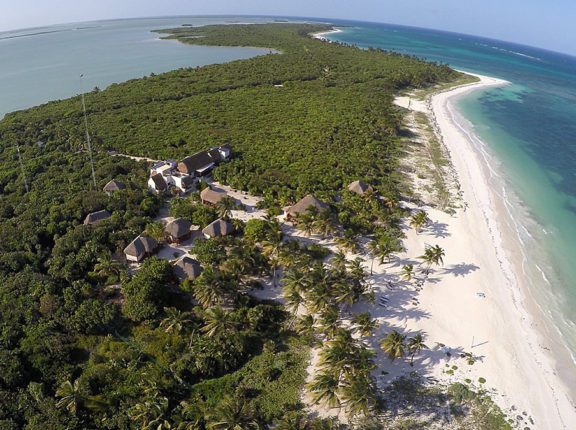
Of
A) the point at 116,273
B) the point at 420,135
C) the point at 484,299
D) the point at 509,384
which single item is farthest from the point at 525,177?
the point at 116,273

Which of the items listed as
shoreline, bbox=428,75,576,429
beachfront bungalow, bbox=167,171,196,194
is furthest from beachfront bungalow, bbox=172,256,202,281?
shoreline, bbox=428,75,576,429

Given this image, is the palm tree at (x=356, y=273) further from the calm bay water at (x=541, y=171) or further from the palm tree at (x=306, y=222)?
the calm bay water at (x=541, y=171)

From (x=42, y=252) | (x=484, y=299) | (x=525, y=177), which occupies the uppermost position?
(x=525, y=177)

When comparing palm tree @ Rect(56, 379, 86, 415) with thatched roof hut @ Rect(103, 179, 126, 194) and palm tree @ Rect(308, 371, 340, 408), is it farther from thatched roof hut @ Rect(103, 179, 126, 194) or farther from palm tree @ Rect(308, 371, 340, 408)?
thatched roof hut @ Rect(103, 179, 126, 194)

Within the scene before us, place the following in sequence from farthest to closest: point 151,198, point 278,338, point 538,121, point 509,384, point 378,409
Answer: point 538,121 → point 151,198 → point 278,338 → point 509,384 → point 378,409

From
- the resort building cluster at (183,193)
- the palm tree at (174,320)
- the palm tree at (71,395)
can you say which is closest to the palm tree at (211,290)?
the palm tree at (174,320)

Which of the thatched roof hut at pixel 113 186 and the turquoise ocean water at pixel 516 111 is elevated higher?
the turquoise ocean water at pixel 516 111

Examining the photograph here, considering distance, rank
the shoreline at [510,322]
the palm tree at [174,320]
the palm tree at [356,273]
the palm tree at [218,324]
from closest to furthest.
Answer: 1. the shoreline at [510,322]
2. the palm tree at [218,324]
3. the palm tree at [174,320]
4. the palm tree at [356,273]

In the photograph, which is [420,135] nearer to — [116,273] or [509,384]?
[509,384]
